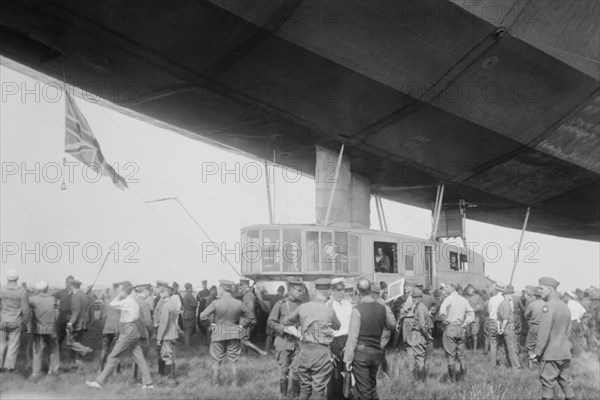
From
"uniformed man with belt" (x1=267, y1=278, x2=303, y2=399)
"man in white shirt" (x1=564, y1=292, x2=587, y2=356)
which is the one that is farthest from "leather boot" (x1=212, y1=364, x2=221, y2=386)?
"man in white shirt" (x1=564, y1=292, x2=587, y2=356)

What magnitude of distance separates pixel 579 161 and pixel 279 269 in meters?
12.7

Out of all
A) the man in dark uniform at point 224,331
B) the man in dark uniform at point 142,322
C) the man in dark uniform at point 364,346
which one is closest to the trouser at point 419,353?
the man in dark uniform at point 224,331

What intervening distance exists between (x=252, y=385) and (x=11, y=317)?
4188 mm

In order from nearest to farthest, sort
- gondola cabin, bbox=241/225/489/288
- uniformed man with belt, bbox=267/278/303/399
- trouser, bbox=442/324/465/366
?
uniformed man with belt, bbox=267/278/303/399 < trouser, bbox=442/324/465/366 < gondola cabin, bbox=241/225/489/288

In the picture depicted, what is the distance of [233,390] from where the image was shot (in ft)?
29.9

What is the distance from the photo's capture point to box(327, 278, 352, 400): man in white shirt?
8.26 meters

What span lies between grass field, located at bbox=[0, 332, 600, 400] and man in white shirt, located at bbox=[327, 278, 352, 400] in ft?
3.65

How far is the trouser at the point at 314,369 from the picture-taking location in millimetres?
7129

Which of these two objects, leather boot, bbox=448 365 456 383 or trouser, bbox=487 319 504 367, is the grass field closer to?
leather boot, bbox=448 365 456 383

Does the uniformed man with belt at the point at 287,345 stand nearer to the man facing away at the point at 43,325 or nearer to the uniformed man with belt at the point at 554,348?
the uniformed man with belt at the point at 554,348

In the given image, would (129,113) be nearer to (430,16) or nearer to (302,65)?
(302,65)

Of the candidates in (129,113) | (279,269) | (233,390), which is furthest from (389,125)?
(233,390)

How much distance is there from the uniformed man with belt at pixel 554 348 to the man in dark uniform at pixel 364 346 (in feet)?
7.44

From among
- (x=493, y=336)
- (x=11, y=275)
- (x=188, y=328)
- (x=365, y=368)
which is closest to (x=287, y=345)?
(x=365, y=368)
